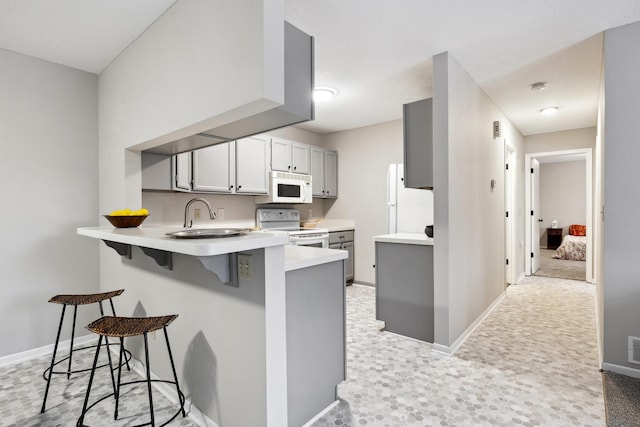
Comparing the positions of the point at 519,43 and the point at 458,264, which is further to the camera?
the point at 458,264

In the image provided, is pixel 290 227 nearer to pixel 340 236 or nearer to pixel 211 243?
pixel 340 236

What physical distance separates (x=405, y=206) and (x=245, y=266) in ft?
9.99

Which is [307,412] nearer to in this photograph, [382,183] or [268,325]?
[268,325]

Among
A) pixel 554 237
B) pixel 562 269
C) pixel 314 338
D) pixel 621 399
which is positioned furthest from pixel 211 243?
pixel 554 237

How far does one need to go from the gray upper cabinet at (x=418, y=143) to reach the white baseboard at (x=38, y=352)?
3252 millimetres

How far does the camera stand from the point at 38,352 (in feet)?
8.96

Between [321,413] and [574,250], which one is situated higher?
[574,250]

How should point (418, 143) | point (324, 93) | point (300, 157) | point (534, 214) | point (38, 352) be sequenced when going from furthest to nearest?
point (534, 214), point (300, 157), point (324, 93), point (418, 143), point (38, 352)

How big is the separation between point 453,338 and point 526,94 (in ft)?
9.03

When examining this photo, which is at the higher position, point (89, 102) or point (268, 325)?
point (89, 102)

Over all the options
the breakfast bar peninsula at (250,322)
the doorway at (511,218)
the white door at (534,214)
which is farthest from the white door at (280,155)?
the white door at (534,214)

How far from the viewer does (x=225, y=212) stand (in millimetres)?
4078

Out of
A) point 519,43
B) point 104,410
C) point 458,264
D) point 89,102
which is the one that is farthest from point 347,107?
point 104,410

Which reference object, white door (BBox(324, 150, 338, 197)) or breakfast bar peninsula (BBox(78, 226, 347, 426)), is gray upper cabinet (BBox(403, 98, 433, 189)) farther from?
white door (BBox(324, 150, 338, 197))
